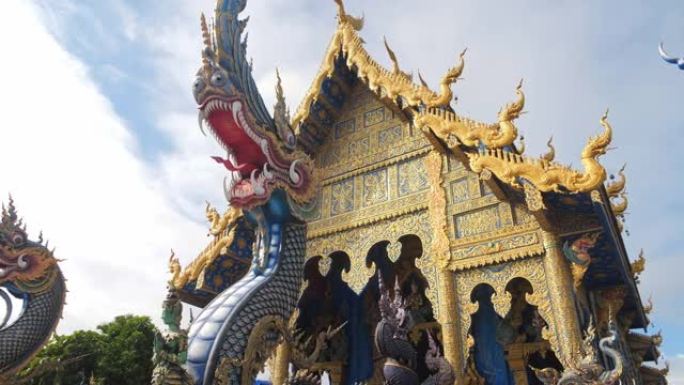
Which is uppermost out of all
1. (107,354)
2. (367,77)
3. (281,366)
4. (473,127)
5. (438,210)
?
(367,77)

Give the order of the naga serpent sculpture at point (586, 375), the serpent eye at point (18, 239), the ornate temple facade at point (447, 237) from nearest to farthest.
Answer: the naga serpent sculpture at point (586, 375) < the ornate temple facade at point (447, 237) < the serpent eye at point (18, 239)

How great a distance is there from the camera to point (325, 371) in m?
9.16

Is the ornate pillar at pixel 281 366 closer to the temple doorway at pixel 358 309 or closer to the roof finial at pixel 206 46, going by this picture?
the temple doorway at pixel 358 309

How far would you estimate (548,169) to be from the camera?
615 centimetres

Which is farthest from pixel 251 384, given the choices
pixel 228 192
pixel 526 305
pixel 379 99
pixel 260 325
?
pixel 379 99

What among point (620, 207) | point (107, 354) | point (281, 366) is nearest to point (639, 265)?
point (620, 207)

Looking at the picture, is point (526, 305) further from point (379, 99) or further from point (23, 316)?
point (23, 316)

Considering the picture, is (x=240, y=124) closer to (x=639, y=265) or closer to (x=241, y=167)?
(x=241, y=167)

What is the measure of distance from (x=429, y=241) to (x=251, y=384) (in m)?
3.81

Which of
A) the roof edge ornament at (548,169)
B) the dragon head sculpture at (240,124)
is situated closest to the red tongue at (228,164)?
the dragon head sculpture at (240,124)

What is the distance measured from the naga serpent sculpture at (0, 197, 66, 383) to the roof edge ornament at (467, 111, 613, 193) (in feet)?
20.7

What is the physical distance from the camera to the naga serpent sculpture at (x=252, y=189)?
452 centimetres

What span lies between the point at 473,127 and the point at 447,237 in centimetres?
157

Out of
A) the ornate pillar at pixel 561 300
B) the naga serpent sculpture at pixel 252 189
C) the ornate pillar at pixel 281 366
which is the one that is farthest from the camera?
the ornate pillar at pixel 281 366
